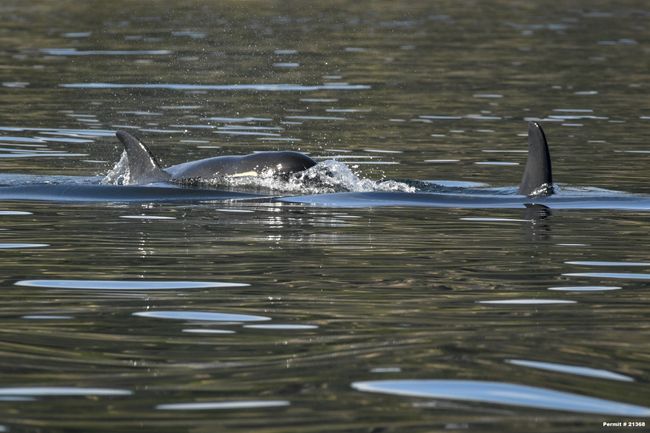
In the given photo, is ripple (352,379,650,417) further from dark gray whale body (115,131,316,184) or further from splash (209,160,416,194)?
dark gray whale body (115,131,316,184)

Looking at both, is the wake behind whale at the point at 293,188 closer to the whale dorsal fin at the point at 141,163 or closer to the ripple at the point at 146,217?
the whale dorsal fin at the point at 141,163

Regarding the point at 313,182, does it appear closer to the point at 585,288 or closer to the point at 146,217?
the point at 146,217

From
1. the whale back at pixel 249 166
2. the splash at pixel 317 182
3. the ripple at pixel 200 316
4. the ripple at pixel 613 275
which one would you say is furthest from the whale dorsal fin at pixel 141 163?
the ripple at pixel 200 316

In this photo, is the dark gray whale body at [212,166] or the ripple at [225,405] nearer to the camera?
the ripple at [225,405]

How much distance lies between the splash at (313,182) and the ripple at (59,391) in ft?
31.5

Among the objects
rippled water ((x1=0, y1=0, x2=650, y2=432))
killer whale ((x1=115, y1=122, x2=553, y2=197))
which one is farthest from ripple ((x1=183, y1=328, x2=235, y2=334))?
killer whale ((x1=115, y1=122, x2=553, y2=197))

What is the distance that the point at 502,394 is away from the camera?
23.2 feet

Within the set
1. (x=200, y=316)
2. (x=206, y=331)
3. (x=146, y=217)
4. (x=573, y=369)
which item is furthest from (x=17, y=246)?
(x=573, y=369)

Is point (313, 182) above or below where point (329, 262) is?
below

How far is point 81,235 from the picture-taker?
13055 mm

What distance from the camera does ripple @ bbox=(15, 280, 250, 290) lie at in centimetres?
1021

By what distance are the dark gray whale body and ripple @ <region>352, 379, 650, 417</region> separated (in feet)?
33.1

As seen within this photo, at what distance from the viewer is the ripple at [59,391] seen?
23.5 ft

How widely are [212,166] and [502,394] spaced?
10.9 metres
